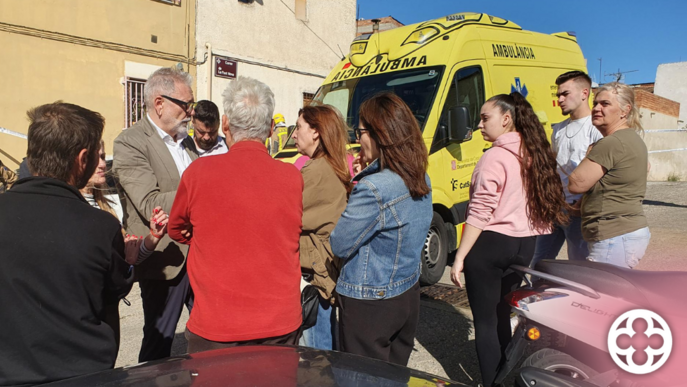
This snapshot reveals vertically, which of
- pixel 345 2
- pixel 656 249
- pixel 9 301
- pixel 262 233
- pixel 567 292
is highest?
pixel 345 2

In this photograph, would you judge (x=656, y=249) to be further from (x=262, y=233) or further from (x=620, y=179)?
(x=262, y=233)

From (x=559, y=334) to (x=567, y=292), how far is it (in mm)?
284

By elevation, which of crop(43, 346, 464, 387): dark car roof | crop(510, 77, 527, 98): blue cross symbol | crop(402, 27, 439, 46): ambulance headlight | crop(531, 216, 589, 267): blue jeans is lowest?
crop(43, 346, 464, 387): dark car roof

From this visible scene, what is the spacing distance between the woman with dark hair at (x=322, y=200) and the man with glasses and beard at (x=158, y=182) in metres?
0.71

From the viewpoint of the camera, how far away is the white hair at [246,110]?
2.30m

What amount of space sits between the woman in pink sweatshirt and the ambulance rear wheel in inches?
105

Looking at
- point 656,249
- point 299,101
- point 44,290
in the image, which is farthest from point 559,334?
point 299,101

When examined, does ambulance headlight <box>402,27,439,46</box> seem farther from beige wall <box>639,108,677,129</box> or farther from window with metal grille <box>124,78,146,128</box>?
beige wall <box>639,108,677,129</box>

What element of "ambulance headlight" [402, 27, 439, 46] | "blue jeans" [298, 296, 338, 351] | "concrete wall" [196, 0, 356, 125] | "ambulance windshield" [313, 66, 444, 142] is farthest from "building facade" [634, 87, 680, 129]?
"blue jeans" [298, 296, 338, 351]

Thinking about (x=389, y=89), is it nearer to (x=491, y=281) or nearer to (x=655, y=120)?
(x=491, y=281)

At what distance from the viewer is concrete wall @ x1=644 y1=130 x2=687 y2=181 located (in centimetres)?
2253

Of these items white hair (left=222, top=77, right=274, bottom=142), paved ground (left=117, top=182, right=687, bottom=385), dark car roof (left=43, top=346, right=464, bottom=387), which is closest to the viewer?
dark car roof (left=43, top=346, right=464, bottom=387)

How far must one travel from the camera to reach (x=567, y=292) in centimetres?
271

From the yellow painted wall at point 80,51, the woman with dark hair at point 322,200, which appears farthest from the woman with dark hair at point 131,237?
the yellow painted wall at point 80,51
